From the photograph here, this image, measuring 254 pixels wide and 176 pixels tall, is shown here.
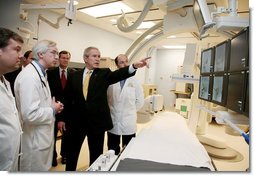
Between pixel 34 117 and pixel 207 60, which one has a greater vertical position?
pixel 207 60

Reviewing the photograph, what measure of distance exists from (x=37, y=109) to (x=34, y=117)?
0.15ft

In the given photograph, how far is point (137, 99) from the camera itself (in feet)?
6.59

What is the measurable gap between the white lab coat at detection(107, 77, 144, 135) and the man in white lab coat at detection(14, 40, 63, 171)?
66 cm

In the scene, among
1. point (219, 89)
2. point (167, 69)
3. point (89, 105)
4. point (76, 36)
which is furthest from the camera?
point (167, 69)

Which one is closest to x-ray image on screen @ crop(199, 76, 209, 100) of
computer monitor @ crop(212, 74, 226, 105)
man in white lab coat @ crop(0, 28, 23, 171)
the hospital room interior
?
the hospital room interior

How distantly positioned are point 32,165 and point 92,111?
21.0 inches

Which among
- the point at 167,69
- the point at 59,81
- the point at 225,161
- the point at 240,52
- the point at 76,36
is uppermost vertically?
the point at 76,36

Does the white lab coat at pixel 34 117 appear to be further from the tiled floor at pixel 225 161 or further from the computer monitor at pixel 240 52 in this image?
the computer monitor at pixel 240 52

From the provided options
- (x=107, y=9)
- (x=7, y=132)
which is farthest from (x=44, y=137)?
(x=107, y=9)

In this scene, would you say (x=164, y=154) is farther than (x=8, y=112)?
Yes

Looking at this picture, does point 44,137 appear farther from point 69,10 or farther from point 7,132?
point 69,10

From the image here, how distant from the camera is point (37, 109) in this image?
1160 mm

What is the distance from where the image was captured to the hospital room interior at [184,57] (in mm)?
1100

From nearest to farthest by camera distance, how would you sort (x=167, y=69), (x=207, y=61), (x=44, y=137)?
(x=44, y=137) < (x=207, y=61) < (x=167, y=69)
